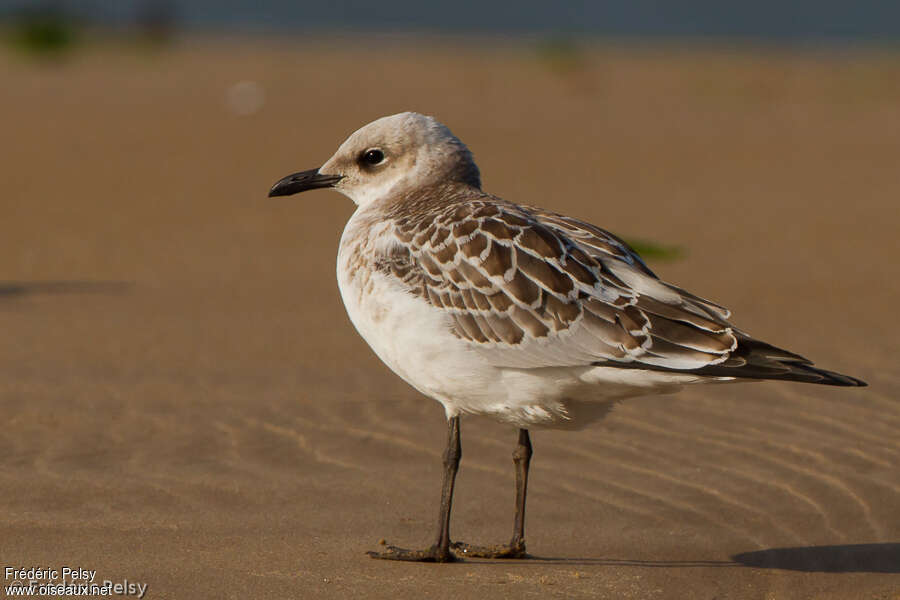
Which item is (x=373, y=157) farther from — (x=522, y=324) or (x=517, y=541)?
(x=517, y=541)

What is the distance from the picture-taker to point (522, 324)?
5.26 m

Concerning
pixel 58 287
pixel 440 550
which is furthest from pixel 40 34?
pixel 440 550

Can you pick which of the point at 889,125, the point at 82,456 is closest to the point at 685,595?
the point at 82,456

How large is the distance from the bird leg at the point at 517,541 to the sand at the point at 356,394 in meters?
0.06

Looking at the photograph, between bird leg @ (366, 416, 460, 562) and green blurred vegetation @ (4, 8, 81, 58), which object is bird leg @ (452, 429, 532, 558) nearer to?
bird leg @ (366, 416, 460, 562)

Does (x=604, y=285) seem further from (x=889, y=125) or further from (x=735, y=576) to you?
(x=889, y=125)

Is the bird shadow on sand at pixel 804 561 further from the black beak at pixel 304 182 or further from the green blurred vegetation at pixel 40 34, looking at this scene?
the green blurred vegetation at pixel 40 34

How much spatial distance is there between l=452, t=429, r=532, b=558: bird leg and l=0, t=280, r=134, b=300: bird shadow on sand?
19.8 feet

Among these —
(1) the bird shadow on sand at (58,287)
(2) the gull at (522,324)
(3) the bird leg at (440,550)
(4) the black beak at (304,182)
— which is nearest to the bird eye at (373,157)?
(4) the black beak at (304,182)

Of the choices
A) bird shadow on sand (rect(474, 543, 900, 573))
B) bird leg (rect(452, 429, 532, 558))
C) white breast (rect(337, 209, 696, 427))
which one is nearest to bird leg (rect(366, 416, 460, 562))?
bird leg (rect(452, 429, 532, 558))

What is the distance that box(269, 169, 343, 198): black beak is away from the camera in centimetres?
634

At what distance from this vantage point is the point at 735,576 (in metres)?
5.49

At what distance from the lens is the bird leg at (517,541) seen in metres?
5.61

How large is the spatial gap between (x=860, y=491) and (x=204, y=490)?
9.92ft
